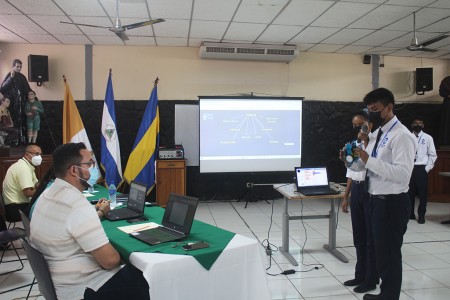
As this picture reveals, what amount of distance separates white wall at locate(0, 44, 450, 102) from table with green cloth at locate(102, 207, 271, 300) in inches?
183

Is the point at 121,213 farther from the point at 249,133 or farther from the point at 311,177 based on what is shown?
the point at 249,133

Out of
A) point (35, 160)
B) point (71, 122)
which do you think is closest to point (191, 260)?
point (35, 160)

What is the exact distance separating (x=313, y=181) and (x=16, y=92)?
511 cm

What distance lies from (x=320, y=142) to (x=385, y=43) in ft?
7.24

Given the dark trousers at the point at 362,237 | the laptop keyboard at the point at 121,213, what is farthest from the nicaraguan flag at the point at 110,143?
the dark trousers at the point at 362,237

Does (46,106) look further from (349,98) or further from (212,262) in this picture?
(349,98)

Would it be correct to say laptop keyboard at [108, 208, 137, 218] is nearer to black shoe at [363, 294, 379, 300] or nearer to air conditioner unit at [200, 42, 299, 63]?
black shoe at [363, 294, 379, 300]

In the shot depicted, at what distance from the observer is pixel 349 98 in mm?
6891

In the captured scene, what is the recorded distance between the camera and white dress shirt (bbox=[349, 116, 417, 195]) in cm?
227

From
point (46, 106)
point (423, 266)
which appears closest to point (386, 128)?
point (423, 266)

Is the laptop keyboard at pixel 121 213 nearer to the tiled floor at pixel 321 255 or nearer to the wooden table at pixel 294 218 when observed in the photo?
the tiled floor at pixel 321 255

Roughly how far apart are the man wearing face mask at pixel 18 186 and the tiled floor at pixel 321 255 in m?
0.64

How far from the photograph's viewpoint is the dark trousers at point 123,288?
1.77m

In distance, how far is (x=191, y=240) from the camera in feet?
6.66
